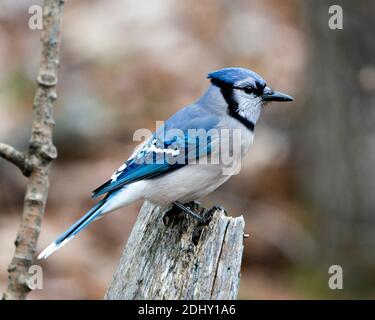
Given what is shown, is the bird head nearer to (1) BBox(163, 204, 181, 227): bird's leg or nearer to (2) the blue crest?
(2) the blue crest

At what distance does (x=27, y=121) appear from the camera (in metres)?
5.89

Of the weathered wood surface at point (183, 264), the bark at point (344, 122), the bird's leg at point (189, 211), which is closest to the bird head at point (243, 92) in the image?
the bird's leg at point (189, 211)

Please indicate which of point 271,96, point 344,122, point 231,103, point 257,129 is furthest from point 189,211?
point 257,129

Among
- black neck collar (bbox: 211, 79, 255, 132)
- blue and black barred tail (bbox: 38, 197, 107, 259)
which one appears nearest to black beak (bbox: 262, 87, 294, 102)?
black neck collar (bbox: 211, 79, 255, 132)

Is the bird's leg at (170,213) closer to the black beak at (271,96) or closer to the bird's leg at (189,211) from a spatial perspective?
the bird's leg at (189,211)

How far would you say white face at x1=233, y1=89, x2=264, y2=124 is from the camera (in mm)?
3596

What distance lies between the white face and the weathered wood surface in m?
0.76

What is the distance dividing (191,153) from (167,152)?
12 cm

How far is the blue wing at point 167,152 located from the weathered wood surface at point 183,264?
41cm

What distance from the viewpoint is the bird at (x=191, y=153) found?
3291 mm

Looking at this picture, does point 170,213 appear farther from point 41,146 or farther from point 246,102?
point 41,146

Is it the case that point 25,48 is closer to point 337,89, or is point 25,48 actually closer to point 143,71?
point 143,71
